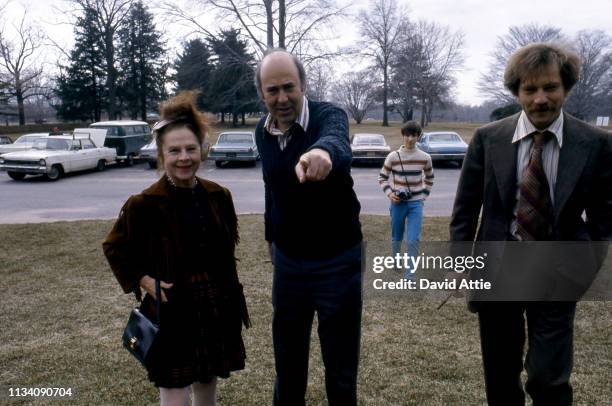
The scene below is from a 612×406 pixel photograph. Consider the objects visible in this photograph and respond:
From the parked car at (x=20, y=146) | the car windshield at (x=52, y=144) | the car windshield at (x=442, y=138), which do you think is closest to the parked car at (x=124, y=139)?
the parked car at (x=20, y=146)

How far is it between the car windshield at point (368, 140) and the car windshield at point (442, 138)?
214 cm

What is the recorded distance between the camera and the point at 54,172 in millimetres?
17062

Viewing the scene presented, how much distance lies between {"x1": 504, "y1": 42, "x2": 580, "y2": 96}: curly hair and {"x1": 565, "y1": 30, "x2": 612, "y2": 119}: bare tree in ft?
141

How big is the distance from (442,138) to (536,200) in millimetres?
19997

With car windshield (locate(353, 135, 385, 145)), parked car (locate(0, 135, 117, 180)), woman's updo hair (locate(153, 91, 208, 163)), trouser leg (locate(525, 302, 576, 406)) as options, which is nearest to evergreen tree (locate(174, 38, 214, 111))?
parked car (locate(0, 135, 117, 180))

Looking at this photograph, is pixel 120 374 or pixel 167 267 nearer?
A: pixel 167 267

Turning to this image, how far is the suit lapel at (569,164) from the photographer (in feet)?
7.14

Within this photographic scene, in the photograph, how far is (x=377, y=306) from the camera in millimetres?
4828

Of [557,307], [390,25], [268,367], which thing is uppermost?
[390,25]

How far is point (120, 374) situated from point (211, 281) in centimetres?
160

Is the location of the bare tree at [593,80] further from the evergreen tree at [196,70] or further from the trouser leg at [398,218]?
the trouser leg at [398,218]

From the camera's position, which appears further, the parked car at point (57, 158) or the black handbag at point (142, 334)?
the parked car at point (57, 158)

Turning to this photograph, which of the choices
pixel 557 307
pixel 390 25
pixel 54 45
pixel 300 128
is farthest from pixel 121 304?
pixel 390 25

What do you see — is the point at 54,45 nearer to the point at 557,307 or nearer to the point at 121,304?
the point at 121,304
